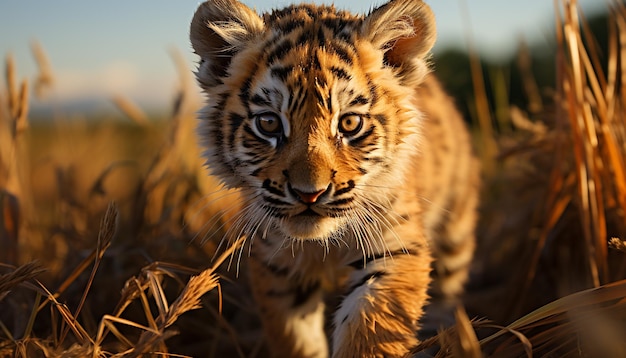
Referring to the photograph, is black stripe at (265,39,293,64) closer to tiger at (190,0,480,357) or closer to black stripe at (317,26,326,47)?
tiger at (190,0,480,357)

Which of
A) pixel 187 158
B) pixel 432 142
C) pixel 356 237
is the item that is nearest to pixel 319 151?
pixel 356 237

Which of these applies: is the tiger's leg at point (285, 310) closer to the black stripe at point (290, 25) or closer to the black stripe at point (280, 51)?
the black stripe at point (280, 51)

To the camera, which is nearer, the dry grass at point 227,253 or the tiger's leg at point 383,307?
the dry grass at point 227,253

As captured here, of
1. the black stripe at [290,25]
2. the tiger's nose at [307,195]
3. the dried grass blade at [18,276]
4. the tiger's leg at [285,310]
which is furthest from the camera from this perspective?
the tiger's leg at [285,310]

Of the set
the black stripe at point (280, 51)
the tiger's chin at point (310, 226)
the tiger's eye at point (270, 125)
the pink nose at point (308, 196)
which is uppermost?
the black stripe at point (280, 51)

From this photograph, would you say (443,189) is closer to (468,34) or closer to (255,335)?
(468,34)

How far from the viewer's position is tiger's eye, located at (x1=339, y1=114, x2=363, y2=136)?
243cm

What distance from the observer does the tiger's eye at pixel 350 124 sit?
2.43 m

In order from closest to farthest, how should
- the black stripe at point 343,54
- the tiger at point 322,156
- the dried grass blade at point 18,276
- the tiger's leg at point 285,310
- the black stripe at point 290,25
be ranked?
1. the dried grass blade at point 18,276
2. the tiger at point 322,156
3. the black stripe at point 343,54
4. the black stripe at point 290,25
5. the tiger's leg at point 285,310

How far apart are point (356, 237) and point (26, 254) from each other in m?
2.27

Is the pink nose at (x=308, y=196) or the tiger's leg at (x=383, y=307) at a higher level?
the pink nose at (x=308, y=196)

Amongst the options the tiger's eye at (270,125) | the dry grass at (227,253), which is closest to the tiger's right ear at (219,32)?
the tiger's eye at (270,125)

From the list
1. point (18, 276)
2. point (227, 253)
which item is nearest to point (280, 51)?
point (227, 253)

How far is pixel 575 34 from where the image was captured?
287cm
